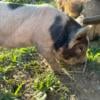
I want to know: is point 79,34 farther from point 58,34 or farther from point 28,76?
point 28,76

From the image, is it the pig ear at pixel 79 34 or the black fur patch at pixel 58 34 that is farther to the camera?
the black fur patch at pixel 58 34

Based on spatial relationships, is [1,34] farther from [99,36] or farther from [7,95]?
[99,36]

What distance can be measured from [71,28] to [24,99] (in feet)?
3.25

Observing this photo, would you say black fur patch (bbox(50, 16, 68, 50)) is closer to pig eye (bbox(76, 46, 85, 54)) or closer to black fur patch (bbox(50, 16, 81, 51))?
black fur patch (bbox(50, 16, 81, 51))

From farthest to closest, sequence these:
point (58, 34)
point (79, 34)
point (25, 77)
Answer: point (25, 77), point (58, 34), point (79, 34)

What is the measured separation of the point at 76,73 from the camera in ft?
15.8

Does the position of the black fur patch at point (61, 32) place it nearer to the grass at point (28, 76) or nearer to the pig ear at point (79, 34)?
the pig ear at point (79, 34)

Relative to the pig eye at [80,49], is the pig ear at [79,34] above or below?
above

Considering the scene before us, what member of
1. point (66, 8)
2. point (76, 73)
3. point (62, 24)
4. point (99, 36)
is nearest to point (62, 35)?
point (62, 24)

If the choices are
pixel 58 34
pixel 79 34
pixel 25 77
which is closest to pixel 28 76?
pixel 25 77

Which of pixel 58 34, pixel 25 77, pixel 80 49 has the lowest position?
pixel 25 77

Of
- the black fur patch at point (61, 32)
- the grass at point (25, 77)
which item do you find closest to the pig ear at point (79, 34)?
the black fur patch at point (61, 32)

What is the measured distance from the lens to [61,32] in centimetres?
452

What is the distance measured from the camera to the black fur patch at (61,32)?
450 centimetres
